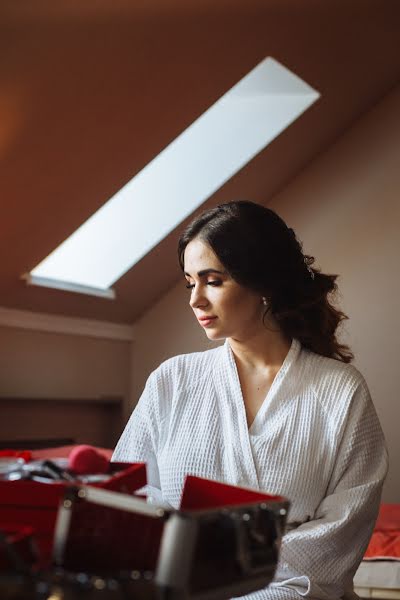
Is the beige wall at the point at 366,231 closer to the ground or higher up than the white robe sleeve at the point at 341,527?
higher up

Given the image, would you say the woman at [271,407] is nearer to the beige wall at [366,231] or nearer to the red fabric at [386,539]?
the red fabric at [386,539]

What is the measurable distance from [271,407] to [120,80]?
158cm

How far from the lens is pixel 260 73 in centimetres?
365

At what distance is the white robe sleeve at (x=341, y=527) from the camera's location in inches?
53.4

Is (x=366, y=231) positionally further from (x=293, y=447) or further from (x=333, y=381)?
(x=293, y=447)

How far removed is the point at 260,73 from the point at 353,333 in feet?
4.23

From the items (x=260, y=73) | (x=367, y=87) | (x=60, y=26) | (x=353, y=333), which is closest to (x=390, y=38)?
(x=367, y=87)

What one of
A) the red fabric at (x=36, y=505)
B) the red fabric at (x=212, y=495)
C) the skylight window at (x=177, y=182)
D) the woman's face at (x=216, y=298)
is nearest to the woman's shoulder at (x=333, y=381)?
the woman's face at (x=216, y=298)

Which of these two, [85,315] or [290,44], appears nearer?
[290,44]

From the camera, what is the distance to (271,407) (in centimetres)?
158

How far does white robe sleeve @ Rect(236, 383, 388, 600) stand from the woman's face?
0.27 m

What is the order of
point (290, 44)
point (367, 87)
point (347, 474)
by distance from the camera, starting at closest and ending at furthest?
point (347, 474), point (290, 44), point (367, 87)

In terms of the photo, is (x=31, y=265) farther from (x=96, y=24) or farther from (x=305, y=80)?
(x=305, y=80)

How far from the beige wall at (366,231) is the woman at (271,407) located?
2.15 meters
